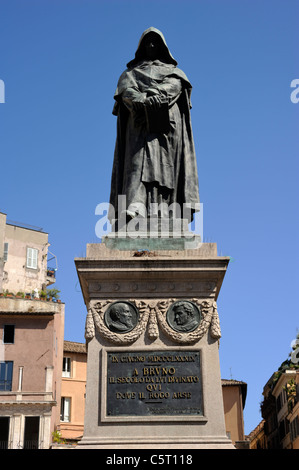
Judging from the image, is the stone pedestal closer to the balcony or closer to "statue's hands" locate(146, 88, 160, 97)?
"statue's hands" locate(146, 88, 160, 97)

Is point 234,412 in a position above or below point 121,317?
above

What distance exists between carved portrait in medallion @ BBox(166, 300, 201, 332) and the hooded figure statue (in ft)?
5.99

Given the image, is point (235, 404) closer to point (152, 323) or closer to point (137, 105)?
point (137, 105)

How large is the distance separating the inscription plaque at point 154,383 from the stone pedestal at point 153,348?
0.6 inches

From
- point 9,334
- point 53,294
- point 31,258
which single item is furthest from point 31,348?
point 31,258

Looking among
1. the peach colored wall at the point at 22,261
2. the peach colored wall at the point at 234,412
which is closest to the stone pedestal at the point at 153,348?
the peach colored wall at the point at 234,412

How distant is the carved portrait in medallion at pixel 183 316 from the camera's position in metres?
9.39

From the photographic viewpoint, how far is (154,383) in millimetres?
9062

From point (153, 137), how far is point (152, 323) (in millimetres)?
3489

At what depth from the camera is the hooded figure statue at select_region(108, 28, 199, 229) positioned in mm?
10859

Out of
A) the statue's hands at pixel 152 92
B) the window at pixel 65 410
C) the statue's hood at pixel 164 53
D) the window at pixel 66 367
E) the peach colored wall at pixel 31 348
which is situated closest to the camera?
the statue's hands at pixel 152 92

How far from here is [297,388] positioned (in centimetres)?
5584

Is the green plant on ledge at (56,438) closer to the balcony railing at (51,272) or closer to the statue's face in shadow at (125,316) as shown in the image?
the balcony railing at (51,272)

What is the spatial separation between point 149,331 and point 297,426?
49.5 metres
